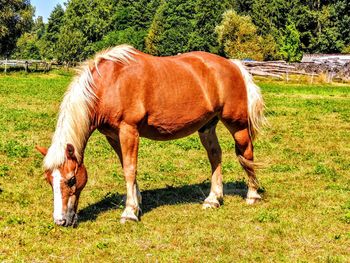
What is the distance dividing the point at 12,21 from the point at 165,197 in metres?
55.6

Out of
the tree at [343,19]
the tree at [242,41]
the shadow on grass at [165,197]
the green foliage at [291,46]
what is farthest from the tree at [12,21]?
the shadow on grass at [165,197]

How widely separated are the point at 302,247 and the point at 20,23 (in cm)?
5916

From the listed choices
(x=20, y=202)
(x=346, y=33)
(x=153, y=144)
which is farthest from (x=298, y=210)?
(x=346, y=33)

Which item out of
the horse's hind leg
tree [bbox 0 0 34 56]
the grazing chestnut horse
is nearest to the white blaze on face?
the grazing chestnut horse

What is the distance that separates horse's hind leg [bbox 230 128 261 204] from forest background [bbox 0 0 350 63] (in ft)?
173

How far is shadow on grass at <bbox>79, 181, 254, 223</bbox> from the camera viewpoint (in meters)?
8.18

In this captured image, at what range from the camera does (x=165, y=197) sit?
29.9ft

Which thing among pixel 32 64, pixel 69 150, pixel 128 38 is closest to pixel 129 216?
pixel 69 150

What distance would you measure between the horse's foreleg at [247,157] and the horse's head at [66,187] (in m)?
3.10

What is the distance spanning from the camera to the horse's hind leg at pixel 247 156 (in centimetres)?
876

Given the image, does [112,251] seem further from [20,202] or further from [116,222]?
[20,202]

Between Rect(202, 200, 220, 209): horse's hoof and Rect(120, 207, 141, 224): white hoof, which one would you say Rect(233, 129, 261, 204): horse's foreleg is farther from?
Rect(120, 207, 141, 224): white hoof

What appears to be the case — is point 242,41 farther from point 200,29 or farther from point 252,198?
point 252,198

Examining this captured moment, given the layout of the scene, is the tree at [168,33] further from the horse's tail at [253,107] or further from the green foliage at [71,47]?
the horse's tail at [253,107]
